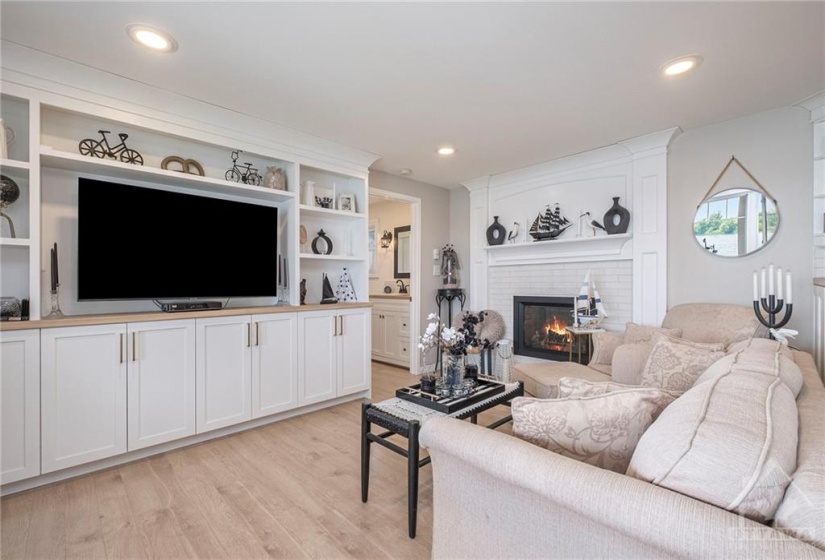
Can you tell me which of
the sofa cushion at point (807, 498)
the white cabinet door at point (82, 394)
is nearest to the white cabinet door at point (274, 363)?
the white cabinet door at point (82, 394)

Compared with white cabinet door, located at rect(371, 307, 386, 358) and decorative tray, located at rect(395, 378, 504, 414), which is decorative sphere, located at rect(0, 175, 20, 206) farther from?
white cabinet door, located at rect(371, 307, 386, 358)

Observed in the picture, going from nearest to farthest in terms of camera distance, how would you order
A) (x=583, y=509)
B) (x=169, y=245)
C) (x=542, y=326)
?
(x=583, y=509) < (x=169, y=245) < (x=542, y=326)

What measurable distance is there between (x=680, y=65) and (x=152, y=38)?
295 cm

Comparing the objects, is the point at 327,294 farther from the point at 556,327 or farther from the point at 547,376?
the point at 556,327

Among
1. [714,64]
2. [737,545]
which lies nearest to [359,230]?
[714,64]

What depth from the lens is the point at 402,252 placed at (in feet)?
19.0

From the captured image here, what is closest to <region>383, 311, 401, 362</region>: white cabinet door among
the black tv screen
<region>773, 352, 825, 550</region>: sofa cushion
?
the black tv screen

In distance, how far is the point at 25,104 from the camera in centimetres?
227

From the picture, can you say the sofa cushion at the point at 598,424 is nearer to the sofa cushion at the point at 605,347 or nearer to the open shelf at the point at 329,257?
the sofa cushion at the point at 605,347

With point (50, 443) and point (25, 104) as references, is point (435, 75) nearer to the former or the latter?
point (25, 104)

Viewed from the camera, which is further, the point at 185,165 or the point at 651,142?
the point at 651,142

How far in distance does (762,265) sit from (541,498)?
3.14 m

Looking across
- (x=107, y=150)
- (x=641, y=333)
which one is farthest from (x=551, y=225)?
(x=107, y=150)

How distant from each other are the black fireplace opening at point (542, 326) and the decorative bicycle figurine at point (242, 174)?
3.01 metres
